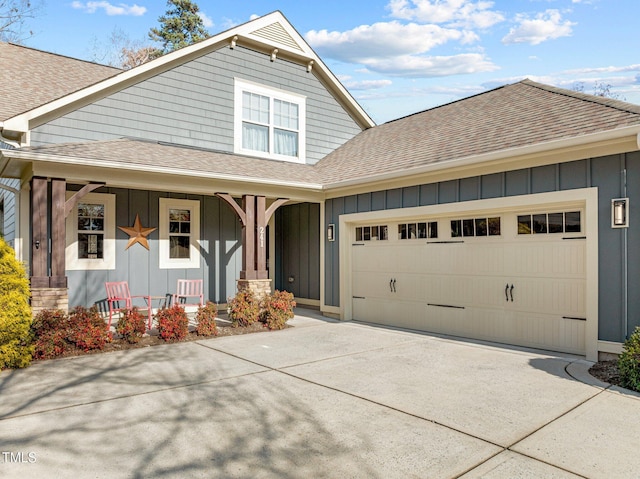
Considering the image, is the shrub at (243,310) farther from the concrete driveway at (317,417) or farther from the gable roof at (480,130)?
the gable roof at (480,130)

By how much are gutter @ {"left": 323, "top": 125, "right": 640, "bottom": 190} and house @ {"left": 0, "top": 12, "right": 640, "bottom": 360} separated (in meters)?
0.03

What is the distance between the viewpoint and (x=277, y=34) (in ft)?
38.3

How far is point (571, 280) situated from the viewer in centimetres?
647

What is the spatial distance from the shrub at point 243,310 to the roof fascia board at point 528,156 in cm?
338

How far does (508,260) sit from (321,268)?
4.60 metres

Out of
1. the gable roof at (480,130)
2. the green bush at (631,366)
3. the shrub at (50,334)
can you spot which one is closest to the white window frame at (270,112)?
the gable roof at (480,130)

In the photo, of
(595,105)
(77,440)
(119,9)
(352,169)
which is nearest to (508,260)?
(595,105)

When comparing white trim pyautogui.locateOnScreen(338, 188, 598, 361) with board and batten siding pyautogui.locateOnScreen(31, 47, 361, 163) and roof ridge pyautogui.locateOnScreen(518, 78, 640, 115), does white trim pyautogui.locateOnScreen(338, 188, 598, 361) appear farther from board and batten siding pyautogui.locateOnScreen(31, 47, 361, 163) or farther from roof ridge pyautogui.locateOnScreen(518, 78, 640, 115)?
board and batten siding pyautogui.locateOnScreen(31, 47, 361, 163)

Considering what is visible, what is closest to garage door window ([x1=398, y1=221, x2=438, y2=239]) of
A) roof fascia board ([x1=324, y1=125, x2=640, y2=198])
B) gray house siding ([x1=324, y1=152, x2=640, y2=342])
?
roof fascia board ([x1=324, y1=125, x2=640, y2=198])

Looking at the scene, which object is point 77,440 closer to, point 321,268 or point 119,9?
point 321,268

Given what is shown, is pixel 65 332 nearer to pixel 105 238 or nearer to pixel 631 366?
pixel 105 238

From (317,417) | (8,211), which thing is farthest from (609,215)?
(8,211)

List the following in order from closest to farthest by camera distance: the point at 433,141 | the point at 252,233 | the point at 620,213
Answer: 1. the point at 620,213
2. the point at 252,233
3. the point at 433,141

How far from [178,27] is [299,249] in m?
25.7
